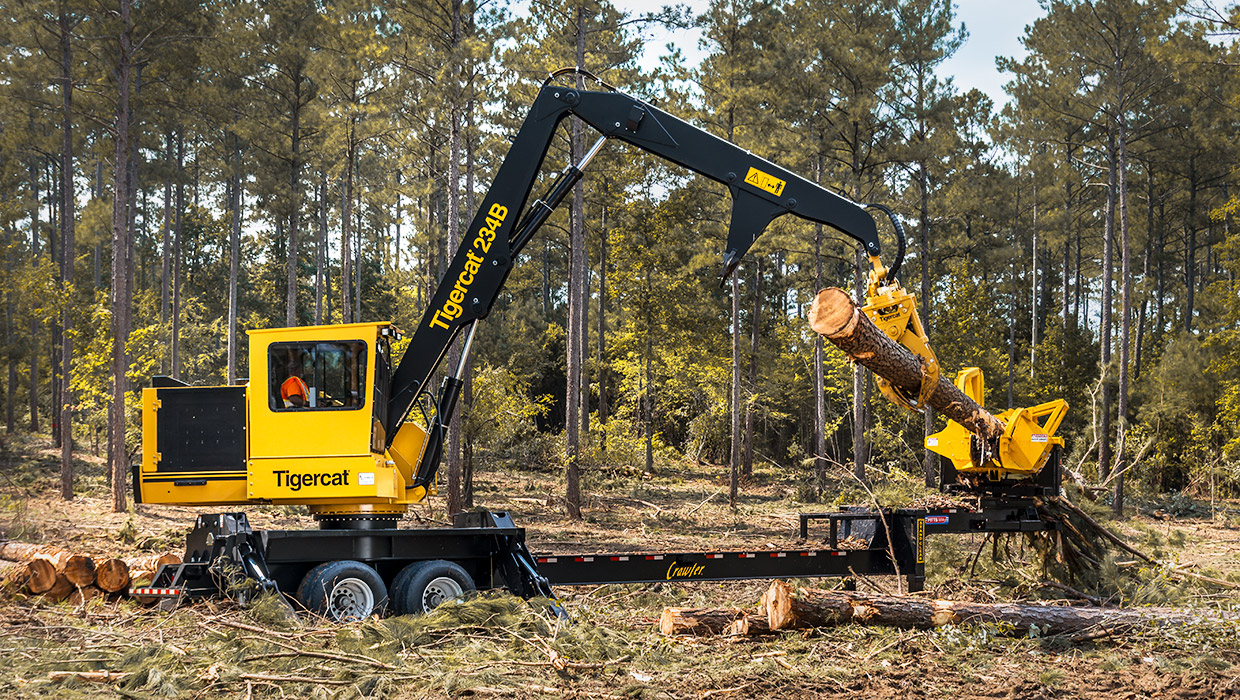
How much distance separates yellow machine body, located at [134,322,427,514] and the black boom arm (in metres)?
0.49

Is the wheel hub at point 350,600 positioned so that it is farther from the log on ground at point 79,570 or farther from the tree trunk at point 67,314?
the tree trunk at point 67,314

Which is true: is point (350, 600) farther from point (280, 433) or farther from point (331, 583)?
point (280, 433)

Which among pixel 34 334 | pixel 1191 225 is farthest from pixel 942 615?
pixel 34 334

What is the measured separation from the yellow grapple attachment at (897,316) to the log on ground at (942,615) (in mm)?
2240

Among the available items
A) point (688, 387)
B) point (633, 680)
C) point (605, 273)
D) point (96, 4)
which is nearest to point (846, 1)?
point (605, 273)

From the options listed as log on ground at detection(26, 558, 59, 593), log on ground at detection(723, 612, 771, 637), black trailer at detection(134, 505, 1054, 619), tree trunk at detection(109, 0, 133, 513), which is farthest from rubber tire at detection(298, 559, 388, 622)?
tree trunk at detection(109, 0, 133, 513)

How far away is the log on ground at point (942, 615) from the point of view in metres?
7.81

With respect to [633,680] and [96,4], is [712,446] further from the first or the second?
[633,680]

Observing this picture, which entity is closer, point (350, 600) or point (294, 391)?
point (350, 600)

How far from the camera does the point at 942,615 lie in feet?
26.2

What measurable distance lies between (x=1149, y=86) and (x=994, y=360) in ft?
38.6

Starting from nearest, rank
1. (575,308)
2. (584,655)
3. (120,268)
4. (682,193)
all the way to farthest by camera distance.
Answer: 1. (584,655)
2. (120,268)
3. (575,308)
4. (682,193)

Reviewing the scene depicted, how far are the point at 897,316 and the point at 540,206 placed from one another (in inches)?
141

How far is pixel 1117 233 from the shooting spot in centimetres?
4016
